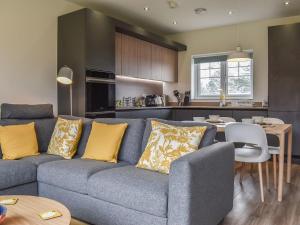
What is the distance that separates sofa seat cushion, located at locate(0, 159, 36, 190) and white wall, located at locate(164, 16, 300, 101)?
426 centimetres

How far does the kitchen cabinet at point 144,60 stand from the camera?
4.64m

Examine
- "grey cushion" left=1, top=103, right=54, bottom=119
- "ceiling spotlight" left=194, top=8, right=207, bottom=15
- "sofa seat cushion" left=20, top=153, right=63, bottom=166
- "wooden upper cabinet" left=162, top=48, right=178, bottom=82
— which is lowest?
"sofa seat cushion" left=20, top=153, right=63, bottom=166

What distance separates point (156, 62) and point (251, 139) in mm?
3116

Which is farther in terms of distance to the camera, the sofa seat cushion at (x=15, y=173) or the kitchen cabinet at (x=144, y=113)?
the kitchen cabinet at (x=144, y=113)

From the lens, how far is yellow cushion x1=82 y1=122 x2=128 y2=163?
2.61 metres

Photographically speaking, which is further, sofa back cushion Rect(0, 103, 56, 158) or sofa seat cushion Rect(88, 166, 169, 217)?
sofa back cushion Rect(0, 103, 56, 158)

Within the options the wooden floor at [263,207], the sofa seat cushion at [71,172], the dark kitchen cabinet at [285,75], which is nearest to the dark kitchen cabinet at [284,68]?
the dark kitchen cabinet at [285,75]

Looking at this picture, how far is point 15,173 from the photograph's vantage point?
237cm

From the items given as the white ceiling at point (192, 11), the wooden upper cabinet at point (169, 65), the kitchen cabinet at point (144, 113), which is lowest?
the kitchen cabinet at point (144, 113)

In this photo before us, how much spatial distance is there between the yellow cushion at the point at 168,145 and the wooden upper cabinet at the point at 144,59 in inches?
116

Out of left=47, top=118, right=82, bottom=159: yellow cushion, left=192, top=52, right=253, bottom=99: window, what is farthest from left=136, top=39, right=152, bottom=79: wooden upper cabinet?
left=47, top=118, right=82, bottom=159: yellow cushion

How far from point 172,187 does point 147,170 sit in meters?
0.54

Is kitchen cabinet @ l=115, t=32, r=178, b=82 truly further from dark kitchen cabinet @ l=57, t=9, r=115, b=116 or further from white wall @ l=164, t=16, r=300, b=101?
dark kitchen cabinet @ l=57, t=9, r=115, b=116

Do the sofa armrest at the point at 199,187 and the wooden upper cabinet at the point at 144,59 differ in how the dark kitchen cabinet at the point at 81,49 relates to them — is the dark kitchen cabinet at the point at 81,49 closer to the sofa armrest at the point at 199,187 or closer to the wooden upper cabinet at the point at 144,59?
the wooden upper cabinet at the point at 144,59
